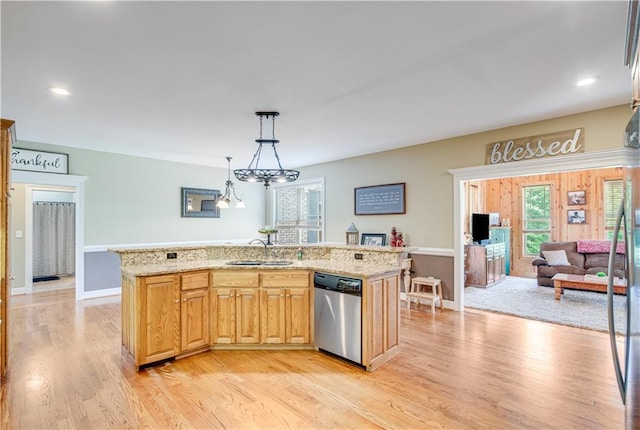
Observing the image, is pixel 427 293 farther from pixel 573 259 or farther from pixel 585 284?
pixel 573 259

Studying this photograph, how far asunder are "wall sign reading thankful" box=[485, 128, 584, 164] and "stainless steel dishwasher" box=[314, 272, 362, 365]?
9.37ft

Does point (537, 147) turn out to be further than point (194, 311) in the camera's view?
Yes

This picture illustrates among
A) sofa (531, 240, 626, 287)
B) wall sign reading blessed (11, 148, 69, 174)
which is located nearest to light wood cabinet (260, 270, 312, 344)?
wall sign reading blessed (11, 148, 69, 174)

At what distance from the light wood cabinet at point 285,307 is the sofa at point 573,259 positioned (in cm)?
559

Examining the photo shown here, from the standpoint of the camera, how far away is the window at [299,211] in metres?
6.98

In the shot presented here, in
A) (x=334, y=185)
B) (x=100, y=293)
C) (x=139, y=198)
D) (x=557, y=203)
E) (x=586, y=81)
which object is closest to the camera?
(x=586, y=81)

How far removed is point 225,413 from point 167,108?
301 cm

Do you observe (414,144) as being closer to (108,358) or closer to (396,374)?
(396,374)

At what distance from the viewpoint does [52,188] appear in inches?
231

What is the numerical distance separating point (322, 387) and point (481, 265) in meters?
5.05

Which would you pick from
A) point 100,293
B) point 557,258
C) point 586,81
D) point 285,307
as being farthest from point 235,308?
point 557,258

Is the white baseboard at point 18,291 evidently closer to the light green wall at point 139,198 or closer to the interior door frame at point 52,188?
the interior door frame at point 52,188

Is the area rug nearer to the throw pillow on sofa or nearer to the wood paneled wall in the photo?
the throw pillow on sofa

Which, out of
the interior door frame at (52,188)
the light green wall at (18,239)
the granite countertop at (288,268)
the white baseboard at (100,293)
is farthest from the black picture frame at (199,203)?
the granite countertop at (288,268)
